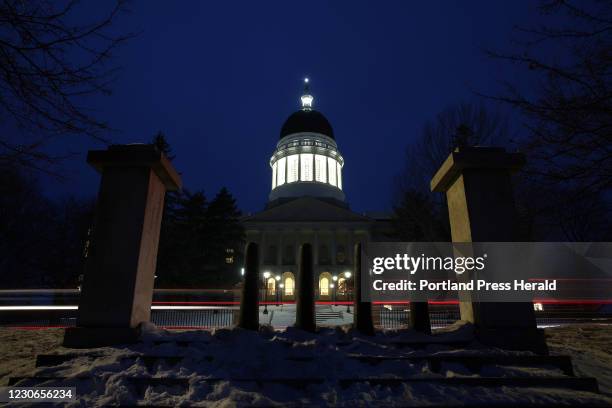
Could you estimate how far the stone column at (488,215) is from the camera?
546cm

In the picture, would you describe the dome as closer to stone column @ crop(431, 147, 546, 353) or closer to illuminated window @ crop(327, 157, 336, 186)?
illuminated window @ crop(327, 157, 336, 186)

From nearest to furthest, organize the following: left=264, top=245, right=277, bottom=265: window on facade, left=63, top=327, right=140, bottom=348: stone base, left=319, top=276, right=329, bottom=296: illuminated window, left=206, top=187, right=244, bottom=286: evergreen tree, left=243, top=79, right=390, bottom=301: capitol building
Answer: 1. left=63, top=327, right=140, bottom=348: stone base
2. left=206, top=187, right=244, bottom=286: evergreen tree
3. left=319, top=276, right=329, bottom=296: illuminated window
4. left=243, top=79, right=390, bottom=301: capitol building
5. left=264, top=245, right=277, bottom=265: window on facade

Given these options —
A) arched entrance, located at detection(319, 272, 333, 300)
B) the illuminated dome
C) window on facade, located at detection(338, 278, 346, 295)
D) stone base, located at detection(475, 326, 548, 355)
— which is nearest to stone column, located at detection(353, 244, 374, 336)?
stone base, located at detection(475, 326, 548, 355)

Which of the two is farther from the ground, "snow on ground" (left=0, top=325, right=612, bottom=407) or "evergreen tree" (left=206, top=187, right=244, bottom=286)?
"evergreen tree" (left=206, top=187, right=244, bottom=286)

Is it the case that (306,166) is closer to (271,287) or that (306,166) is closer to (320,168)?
(320,168)

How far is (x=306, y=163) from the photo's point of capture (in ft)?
197

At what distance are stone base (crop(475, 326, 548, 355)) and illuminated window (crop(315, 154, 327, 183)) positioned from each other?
2143 inches

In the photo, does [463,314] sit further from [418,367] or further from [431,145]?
[431,145]

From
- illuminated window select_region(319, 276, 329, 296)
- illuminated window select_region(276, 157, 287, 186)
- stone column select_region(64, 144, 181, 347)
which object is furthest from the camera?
illuminated window select_region(276, 157, 287, 186)

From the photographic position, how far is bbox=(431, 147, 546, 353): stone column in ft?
17.9

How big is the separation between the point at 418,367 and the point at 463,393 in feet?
2.39

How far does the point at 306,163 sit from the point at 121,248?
5484 centimetres

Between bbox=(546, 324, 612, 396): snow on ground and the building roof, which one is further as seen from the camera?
the building roof

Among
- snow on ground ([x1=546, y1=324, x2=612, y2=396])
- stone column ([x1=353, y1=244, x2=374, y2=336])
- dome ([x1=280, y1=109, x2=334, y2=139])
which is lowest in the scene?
snow on ground ([x1=546, y1=324, x2=612, y2=396])
